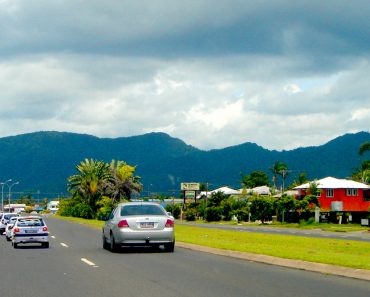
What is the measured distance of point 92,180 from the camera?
10312 centimetres

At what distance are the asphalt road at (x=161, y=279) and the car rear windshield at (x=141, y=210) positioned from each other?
224 cm

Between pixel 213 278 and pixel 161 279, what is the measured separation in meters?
1.14

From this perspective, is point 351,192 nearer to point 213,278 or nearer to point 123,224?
point 123,224

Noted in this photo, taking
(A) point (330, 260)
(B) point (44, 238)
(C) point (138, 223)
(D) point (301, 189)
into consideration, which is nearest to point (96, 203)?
(D) point (301, 189)

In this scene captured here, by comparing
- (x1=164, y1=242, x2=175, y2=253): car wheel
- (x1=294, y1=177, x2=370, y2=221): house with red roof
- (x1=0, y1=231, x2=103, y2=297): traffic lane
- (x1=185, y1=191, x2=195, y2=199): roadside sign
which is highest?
(x1=185, y1=191, x2=195, y2=199): roadside sign

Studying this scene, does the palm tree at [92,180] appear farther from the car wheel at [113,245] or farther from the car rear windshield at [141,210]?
the car rear windshield at [141,210]

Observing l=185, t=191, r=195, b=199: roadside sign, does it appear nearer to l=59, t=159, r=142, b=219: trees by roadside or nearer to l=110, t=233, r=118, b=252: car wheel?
l=59, t=159, r=142, b=219: trees by roadside

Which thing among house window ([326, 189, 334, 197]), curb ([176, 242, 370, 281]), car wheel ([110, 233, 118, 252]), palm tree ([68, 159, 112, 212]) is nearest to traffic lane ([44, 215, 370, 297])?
curb ([176, 242, 370, 281])

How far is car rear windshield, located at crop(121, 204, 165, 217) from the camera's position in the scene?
24.0m

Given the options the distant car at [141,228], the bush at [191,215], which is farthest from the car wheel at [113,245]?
the bush at [191,215]

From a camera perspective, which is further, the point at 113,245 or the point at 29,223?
the point at 29,223

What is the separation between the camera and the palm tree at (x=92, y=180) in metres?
103

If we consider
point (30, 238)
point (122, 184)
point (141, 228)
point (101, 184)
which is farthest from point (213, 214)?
point (141, 228)

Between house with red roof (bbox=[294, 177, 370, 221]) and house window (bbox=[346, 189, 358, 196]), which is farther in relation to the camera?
house window (bbox=[346, 189, 358, 196])
